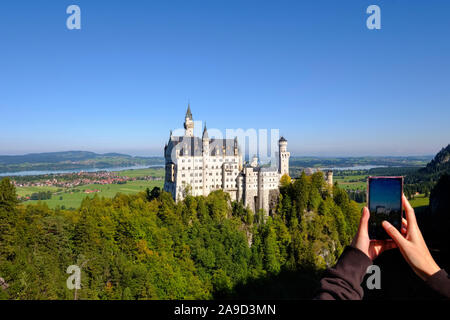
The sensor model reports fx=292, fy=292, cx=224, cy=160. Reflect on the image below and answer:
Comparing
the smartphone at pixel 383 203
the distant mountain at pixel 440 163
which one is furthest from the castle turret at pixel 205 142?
the distant mountain at pixel 440 163

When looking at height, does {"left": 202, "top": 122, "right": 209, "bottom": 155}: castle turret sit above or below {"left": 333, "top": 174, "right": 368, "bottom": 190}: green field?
above

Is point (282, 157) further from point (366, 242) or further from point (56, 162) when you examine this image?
point (56, 162)

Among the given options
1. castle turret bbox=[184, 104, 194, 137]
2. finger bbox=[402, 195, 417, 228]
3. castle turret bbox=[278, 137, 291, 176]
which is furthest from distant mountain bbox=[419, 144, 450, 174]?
finger bbox=[402, 195, 417, 228]

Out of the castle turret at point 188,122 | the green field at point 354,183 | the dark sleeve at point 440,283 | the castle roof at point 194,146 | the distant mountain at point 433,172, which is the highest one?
the castle turret at point 188,122

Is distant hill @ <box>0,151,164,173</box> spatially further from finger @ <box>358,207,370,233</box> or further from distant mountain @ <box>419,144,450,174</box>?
distant mountain @ <box>419,144,450,174</box>

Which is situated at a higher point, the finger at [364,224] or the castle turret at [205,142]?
the castle turret at [205,142]

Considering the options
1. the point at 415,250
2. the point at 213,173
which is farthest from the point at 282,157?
the point at 415,250

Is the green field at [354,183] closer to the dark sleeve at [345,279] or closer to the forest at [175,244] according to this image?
the forest at [175,244]
